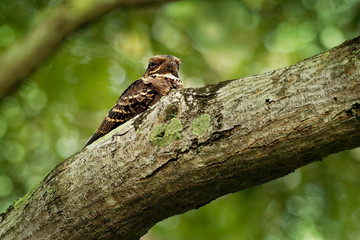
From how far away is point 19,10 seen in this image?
7582mm

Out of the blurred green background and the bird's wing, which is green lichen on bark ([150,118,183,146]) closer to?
the bird's wing

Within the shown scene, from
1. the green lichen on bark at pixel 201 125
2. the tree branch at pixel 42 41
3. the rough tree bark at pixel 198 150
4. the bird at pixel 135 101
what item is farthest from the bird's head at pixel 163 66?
the green lichen on bark at pixel 201 125

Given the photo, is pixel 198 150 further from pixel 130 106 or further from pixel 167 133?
pixel 130 106

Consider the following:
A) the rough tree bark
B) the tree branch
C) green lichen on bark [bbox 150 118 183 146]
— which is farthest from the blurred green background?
green lichen on bark [bbox 150 118 183 146]

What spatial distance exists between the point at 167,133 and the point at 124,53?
4982mm

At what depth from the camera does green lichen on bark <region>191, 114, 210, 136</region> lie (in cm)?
273

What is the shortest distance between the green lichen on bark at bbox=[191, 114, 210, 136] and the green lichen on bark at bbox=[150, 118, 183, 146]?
0.09m

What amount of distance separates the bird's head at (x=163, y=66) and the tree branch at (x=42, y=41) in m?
1.59

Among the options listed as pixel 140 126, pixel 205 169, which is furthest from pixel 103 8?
pixel 205 169

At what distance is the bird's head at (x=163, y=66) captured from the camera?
5.54 metres

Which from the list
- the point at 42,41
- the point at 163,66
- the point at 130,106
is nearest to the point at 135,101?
the point at 130,106

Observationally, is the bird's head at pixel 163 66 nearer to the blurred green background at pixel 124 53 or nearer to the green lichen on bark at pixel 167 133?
the blurred green background at pixel 124 53

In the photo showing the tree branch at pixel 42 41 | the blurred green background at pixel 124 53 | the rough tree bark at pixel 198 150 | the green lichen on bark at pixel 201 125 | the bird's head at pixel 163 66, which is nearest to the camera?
the rough tree bark at pixel 198 150

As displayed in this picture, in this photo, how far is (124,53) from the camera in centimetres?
766
